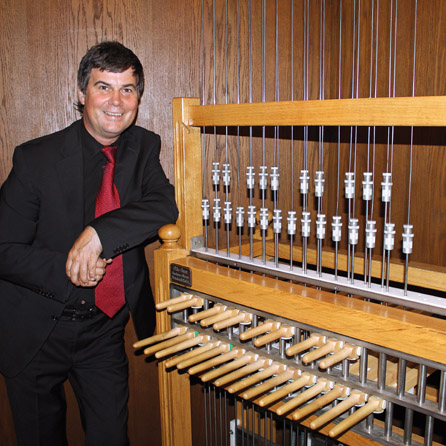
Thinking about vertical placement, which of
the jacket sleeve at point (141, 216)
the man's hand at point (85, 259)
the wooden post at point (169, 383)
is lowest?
the wooden post at point (169, 383)

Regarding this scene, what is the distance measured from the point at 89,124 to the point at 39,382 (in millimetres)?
999

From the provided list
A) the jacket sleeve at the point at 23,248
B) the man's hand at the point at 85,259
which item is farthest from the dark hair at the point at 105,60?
the man's hand at the point at 85,259

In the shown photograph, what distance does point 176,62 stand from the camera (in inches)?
101

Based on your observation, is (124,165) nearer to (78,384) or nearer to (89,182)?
(89,182)

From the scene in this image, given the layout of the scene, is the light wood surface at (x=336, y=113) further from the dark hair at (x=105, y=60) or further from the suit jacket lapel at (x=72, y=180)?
the suit jacket lapel at (x=72, y=180)

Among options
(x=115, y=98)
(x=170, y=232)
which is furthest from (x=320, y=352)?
(x=115, y=98)

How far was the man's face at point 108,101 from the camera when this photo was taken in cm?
206

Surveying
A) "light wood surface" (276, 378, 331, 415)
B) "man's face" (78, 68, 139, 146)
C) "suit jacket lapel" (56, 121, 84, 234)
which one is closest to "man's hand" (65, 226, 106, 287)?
"suit jacket lapel" (56, 121, 84, 234)

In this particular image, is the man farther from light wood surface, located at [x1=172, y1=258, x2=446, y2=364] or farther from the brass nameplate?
light wood surface, located at [x1=172, y1=258, x2=446, y2=364]

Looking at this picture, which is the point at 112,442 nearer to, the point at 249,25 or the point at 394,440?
the point at 394,440

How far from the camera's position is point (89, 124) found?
2115mm

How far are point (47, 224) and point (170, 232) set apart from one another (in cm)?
45

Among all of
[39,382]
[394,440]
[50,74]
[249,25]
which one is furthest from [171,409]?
[249,25]

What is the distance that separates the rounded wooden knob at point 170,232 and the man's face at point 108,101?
410 millimetres
